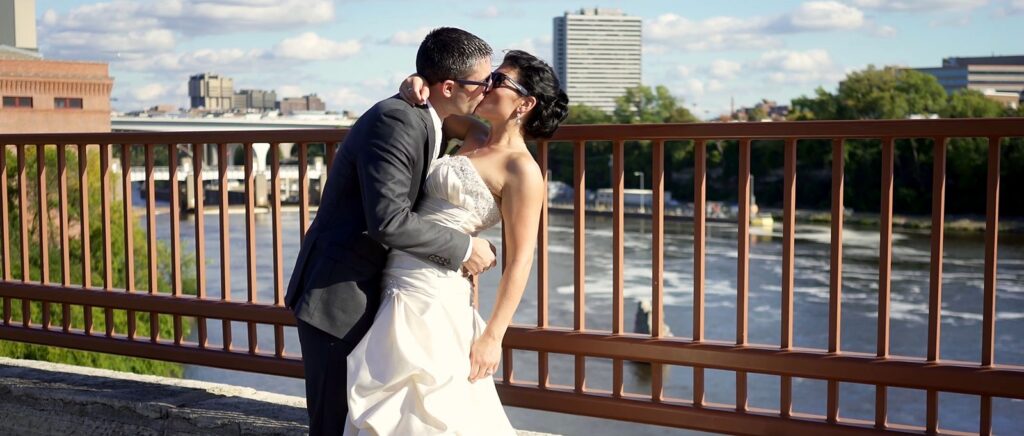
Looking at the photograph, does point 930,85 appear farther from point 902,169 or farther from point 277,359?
point 277,359

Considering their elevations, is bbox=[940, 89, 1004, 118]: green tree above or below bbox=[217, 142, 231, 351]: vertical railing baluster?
above

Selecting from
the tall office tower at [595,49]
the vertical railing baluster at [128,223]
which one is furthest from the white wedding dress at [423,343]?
the tall office tower at [595,49]

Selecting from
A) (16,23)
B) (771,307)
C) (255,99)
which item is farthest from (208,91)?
(771,307)

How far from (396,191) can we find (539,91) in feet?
1.60

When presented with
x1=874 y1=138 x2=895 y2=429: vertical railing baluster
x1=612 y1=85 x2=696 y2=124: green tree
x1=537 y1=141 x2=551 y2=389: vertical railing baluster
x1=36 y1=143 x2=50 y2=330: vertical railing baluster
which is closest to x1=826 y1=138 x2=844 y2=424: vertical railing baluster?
x1=874 y1=138 x2=895 y2=429: vertical railing baluster

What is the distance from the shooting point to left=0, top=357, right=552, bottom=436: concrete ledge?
4203 millimetres

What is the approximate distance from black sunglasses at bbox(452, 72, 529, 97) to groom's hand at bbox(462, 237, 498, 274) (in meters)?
0.40

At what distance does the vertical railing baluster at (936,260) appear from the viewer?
10.3 ft

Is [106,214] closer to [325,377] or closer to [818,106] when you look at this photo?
[325,377]

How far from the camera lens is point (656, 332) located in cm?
360

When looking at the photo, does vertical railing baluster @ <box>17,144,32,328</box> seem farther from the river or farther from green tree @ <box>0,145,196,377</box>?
green tree @ <box>0,145,196,377</box>

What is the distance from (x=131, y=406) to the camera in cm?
438

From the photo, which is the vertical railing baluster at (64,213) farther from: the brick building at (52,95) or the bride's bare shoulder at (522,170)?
the brick building at (52,95)

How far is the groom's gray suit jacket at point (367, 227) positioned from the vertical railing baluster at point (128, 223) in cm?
170
